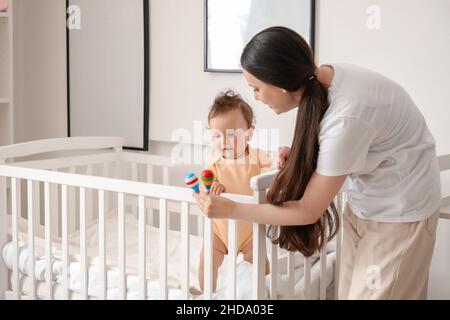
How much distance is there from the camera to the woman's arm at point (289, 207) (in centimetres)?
162

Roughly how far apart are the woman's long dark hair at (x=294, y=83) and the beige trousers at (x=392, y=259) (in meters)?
0.21

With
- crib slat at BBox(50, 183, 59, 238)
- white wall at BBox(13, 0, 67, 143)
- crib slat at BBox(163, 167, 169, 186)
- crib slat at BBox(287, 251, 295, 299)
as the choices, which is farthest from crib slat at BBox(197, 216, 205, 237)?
white wall at BBox(13, 0, 67, 143)

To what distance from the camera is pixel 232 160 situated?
2154mm

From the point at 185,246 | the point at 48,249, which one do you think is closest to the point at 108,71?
the point at 48,249

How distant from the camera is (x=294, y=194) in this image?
1.69 metres

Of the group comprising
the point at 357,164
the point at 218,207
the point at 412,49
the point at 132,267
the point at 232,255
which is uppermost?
the point at 412,49

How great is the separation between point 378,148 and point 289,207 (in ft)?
0.79

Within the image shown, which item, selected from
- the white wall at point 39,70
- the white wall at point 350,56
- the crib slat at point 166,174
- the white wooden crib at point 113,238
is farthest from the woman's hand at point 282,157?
the white wall at point 39,70

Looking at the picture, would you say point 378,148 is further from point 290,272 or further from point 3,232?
point 3,232

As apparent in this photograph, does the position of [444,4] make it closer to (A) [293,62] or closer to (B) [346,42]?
(B) [346,42]

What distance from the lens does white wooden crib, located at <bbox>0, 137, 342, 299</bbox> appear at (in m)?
1.94

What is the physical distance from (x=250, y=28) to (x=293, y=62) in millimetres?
1195
